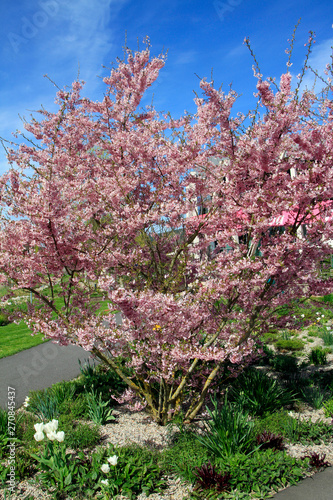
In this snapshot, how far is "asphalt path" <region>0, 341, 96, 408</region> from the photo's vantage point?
6744 millimetres

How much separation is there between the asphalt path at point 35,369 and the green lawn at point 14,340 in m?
0.22

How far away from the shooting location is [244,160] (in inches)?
176

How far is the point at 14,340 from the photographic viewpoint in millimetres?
11289

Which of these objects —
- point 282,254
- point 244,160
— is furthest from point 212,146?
point 282,254

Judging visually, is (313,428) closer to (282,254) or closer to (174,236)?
(282,254)

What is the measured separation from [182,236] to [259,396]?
8.38 feet

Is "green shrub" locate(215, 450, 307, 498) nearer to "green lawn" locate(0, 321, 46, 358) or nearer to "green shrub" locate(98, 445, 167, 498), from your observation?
"green shrub" locate(98, 445, 167, 498)

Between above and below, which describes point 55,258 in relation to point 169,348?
above

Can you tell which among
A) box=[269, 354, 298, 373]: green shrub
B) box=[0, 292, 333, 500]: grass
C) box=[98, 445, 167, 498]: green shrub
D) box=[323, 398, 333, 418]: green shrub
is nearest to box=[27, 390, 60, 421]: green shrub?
box=[0, 292, 333, 500]: grass

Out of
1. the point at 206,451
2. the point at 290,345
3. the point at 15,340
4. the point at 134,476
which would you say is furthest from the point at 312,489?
the point at 15,340

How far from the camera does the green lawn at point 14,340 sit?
9.96 meters

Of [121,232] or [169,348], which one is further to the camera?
[121,232]

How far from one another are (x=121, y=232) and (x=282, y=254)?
2059 mm

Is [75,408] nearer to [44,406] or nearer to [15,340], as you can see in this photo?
[44,406]
